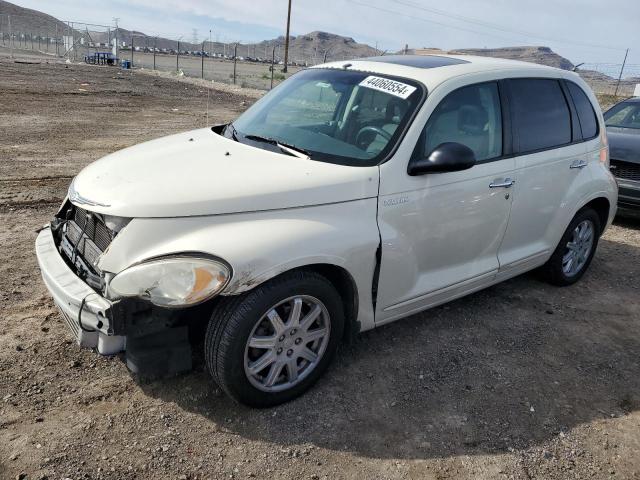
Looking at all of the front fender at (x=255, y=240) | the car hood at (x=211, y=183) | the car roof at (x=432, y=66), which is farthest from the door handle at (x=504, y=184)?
the front fender at (x=255, y=240)

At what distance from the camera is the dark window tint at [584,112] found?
15.5 feet

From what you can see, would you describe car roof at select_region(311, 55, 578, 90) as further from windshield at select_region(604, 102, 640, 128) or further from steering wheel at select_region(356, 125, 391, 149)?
windshield at select_region(604, 102, 640, 128)

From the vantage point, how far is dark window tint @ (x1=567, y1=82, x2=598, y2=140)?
186 inches

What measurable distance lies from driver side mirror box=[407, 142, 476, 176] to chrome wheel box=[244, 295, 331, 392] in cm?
102

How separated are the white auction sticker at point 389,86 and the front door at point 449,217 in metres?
0.24

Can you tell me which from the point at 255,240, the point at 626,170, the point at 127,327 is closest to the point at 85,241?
the point at 127,327

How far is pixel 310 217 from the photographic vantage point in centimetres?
300

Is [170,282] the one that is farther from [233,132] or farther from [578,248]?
[578,248]

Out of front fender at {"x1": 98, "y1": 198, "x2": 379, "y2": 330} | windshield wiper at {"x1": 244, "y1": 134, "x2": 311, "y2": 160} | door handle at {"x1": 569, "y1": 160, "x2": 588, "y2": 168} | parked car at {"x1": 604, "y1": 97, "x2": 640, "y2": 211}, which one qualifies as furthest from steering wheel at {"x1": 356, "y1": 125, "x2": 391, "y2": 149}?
parked car at {"x1": 604, "y1": 97, "x2": 640, "y2": 211}

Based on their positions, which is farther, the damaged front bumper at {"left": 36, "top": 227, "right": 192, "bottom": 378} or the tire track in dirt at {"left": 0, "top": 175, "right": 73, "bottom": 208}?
the tire track in dirt at {"left": 0, "top": 175, "right": 73, "bottom": 208}

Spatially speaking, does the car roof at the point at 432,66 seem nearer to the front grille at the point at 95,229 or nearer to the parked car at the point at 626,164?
the front grille at the point at 95,229

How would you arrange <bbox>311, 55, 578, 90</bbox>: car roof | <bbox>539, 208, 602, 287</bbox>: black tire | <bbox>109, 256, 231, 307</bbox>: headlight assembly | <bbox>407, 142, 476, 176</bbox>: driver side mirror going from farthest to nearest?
1. <bbox>539, 208, 602, 287</bbox>: black tire
2. <bbox>311, 55, 578, 90</bbox>: car roof
3. <bbox>407, 142, 476, 176</bbox>: driver side mirror
4. <bbox>109, 256, 231, 307</bbox>: headlight assembly

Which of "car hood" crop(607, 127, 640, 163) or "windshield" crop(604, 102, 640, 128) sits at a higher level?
"windshield" crop(604, 102, 640, 128)

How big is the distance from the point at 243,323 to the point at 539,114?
116 inches
